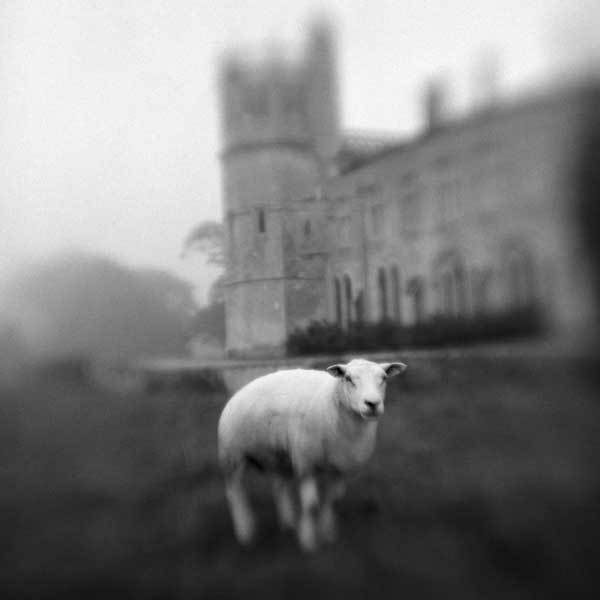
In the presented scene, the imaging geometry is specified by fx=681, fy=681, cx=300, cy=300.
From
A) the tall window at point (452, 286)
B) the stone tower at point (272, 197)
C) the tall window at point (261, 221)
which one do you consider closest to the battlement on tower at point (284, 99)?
the stone tower at point (272, 197)

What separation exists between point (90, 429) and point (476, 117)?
11.2 ft

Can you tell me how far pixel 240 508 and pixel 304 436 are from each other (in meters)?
0.83

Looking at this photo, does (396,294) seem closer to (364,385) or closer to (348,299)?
(348,299)

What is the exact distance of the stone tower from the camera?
5363mm

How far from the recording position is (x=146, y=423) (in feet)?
17.1

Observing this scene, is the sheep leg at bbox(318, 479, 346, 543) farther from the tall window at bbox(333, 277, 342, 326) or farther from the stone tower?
the tall window at bbox(333, 277, 342, 326)

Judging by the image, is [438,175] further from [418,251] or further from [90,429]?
[90,429]

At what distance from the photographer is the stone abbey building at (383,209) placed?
368 cm

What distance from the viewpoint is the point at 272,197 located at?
5719 mm

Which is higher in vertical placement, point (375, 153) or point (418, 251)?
point (375, 153)

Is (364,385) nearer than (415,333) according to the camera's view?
Yes

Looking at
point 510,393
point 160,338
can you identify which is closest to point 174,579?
point 160,338

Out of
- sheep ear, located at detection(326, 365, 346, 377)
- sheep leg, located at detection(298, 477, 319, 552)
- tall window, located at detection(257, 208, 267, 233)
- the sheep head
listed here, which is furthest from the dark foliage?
sheep leg, located at detection(298, 477, 319, 552)

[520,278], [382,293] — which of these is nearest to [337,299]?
[382,293]
